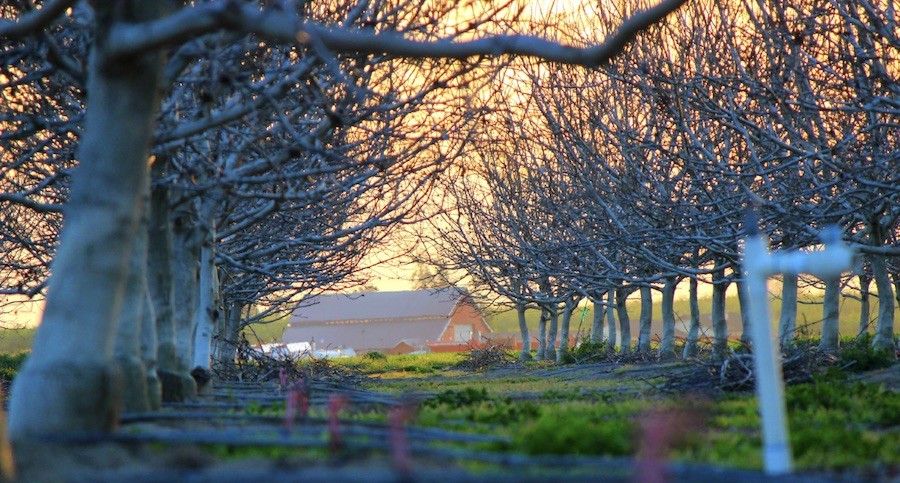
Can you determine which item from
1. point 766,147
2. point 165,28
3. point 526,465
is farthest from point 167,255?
point 766,147

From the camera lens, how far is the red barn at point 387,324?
70.0 m

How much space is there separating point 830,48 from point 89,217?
9.85 m

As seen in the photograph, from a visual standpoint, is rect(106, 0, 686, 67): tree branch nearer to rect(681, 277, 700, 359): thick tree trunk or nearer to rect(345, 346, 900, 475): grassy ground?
rect(345, 346, 900, 475): grassy ground

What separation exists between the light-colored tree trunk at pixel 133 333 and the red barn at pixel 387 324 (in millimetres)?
59867

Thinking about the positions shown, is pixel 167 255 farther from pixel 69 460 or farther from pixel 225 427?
pixel 69 460

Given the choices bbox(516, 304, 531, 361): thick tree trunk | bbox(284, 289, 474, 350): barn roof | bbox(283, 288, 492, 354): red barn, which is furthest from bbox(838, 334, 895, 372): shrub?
bbox(284, 289, 474, 350): barn roof

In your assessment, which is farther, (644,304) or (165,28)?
(644,304)

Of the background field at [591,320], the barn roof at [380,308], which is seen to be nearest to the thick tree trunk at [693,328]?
the background field at [591,320]

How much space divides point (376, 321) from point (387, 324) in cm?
98

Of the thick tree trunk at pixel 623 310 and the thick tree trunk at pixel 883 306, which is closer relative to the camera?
the thick tree trunk at pixel 883 306

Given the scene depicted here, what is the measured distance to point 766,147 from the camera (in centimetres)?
1529

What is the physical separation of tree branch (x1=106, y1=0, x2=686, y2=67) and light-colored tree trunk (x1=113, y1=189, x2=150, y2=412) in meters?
2.15

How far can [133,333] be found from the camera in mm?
7363

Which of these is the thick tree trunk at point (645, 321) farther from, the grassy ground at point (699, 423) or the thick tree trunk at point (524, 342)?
the grassy ground at point (699, 423)
